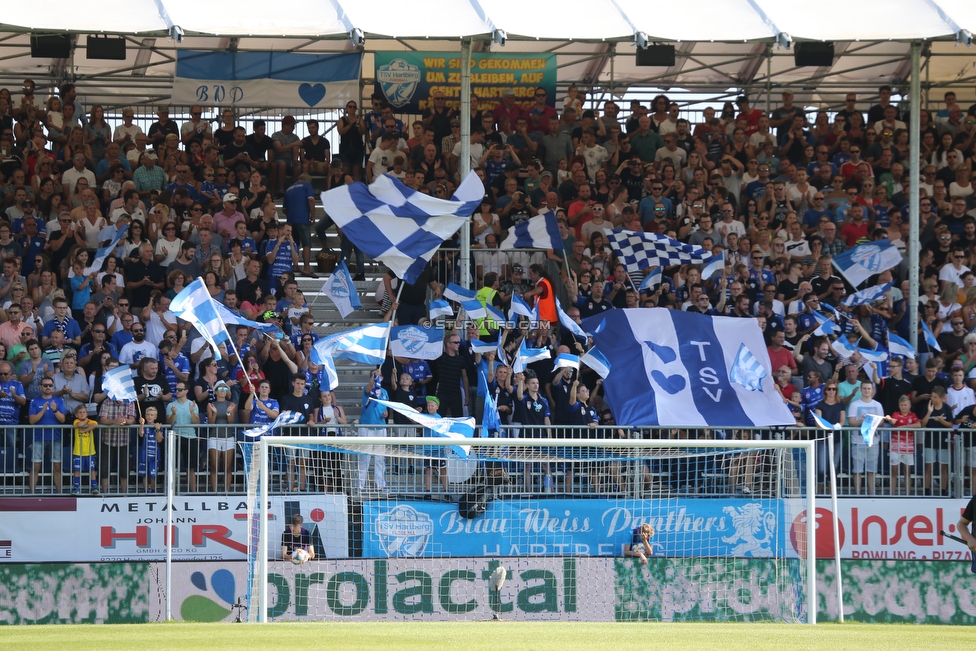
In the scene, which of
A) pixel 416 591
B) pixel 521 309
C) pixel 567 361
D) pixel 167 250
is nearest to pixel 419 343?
pixel 521 309

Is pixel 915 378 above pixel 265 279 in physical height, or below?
below

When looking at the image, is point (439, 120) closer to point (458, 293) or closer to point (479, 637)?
point (458, 293)

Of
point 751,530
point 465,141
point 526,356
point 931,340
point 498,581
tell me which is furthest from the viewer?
point 465,141

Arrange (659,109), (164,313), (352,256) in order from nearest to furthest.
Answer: (164,313) → (352,256) → (659,109)

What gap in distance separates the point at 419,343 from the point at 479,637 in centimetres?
784

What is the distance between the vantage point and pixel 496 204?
2142cm

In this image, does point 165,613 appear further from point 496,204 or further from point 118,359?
point 496,204

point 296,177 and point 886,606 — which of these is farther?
point 296,177

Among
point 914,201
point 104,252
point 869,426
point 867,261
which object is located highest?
point 914,201

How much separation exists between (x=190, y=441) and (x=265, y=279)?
3.33m

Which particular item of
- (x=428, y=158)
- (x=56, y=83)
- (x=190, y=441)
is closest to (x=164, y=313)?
(x=190, y=441)

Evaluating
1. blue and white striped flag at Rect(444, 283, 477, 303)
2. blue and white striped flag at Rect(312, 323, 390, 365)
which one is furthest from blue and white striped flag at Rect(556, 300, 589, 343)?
blue and white striped flag at Rect(312, 323, 390, 365)

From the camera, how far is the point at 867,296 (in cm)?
1980

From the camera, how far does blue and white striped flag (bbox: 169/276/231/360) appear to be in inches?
629
